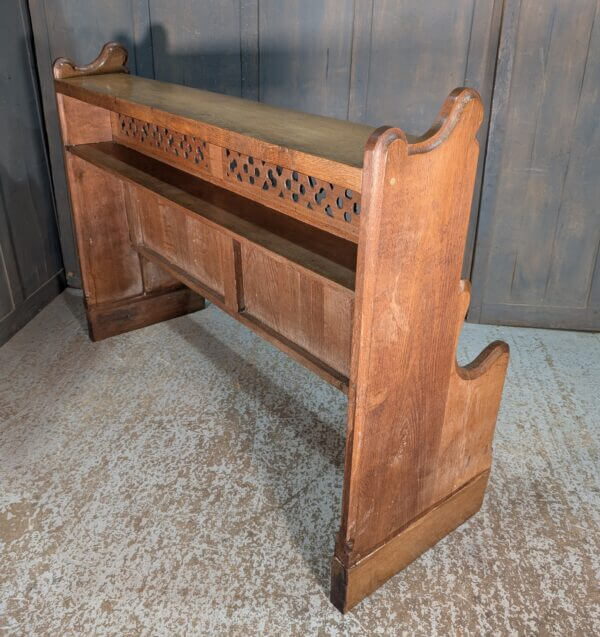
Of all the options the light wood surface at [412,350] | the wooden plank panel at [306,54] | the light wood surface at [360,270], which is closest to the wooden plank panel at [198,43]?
the wooden plank panel at [306,54]

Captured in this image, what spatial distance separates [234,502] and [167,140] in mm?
1184

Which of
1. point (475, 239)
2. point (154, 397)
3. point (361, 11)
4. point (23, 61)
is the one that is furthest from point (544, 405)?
point (23, 61)

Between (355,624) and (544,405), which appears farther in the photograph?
(544,405)

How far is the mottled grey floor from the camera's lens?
167 centimetres

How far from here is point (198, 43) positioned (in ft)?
9.58

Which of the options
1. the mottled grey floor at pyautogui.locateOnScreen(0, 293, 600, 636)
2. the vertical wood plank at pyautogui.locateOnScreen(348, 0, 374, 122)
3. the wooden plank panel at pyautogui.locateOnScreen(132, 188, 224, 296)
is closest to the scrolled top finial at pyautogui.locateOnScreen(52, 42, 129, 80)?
the wooden plank panel at pyautogui.locateOnScreen(132, 188, 224, 296)

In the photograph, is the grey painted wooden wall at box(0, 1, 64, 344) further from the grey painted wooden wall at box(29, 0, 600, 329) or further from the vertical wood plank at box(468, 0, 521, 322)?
the vertical wood plank at box(468, 0, 521, 322)

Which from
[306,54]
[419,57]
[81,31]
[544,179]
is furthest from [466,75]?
[81,31]

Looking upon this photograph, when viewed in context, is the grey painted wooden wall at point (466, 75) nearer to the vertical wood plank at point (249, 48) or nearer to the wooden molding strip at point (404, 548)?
the vertical wood plank at point (249, 48)

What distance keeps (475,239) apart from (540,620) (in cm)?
177

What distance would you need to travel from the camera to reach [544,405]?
2512 mm

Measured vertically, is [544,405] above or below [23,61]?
below

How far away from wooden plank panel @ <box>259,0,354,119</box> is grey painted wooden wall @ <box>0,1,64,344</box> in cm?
107

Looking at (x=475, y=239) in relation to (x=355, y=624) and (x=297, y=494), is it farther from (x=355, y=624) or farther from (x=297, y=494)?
(x=355, y=624)
